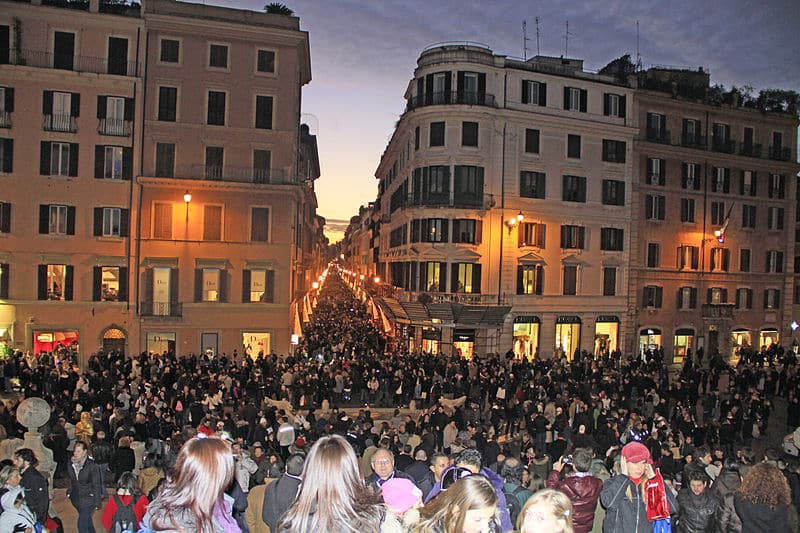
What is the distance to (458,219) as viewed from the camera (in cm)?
3469

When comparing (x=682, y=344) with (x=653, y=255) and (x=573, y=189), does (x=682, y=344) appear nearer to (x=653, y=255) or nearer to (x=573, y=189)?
(x=653, y=255)

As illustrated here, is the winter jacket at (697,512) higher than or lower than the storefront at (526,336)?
higher

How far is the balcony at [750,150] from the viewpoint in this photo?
42.3m

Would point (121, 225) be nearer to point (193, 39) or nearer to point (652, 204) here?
point (193, 39)

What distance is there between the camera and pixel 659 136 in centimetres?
3969

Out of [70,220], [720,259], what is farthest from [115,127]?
[720,259]

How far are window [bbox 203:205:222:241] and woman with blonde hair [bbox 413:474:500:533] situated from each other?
98.0 feet

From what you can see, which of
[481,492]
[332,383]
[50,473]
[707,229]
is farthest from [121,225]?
[707,229]

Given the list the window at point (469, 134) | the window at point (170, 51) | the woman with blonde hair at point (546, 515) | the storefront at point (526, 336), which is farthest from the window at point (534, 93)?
the woman with blonde hair at point (546, 515)

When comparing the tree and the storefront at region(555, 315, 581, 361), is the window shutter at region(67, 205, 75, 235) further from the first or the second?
the storefront at region(555, 315, 581, 361)

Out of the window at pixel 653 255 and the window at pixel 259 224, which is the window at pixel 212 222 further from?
the window at pixel 653 255

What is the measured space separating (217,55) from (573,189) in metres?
21.4

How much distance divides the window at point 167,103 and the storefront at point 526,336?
21.7 meters

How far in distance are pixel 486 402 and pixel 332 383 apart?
570cm
